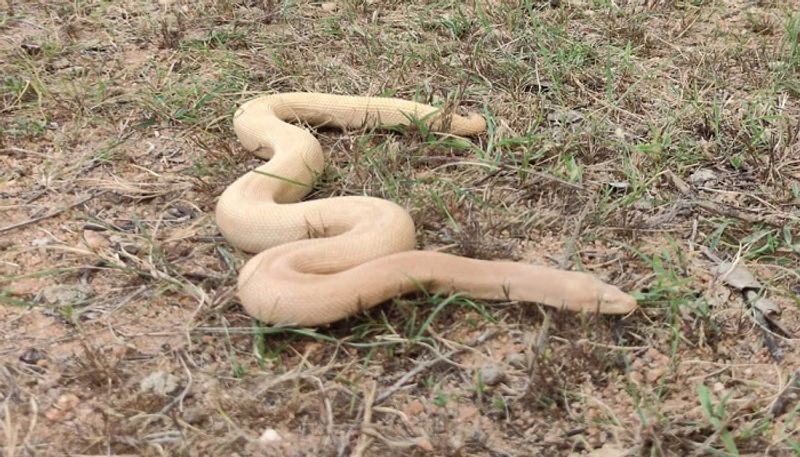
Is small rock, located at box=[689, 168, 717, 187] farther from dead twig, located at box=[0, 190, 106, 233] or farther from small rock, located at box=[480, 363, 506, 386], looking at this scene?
dead twig, located at box=[0, 190, 106, 233]

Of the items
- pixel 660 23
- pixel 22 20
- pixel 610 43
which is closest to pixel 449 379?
pixel 610 43

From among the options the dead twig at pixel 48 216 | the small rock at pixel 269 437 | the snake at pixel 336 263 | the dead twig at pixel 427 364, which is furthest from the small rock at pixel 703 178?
the dead twig at pixel 48 216

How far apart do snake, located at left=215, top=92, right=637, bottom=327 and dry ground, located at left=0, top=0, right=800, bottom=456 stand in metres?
0.10

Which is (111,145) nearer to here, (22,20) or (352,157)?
(352,157)

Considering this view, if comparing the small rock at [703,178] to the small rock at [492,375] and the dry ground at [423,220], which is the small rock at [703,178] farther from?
the small rock at [492,375]

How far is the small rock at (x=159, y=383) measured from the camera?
3182 millimetres

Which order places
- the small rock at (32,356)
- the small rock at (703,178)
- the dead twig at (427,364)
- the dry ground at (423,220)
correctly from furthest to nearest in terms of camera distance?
the small rock at (703,178) → the small rock at (32,356) → the dead twig at (427,364) → the dry ground at (423,220)

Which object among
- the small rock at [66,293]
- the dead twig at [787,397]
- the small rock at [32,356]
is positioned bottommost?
the small rock at [32,356]

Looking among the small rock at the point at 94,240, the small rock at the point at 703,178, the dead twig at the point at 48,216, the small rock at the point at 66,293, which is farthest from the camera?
the small rock at the point at 703,178

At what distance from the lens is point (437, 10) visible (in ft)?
20.2

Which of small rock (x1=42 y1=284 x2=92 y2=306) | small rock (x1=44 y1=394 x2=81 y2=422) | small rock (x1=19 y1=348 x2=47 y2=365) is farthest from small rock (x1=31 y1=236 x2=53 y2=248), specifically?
small rock (x1=44 y1=394 x2=81 y2=422)

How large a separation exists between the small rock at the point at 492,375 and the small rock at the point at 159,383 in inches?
46.2

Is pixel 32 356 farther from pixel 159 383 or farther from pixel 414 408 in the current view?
pixel 414 408

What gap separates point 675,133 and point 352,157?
183cm
